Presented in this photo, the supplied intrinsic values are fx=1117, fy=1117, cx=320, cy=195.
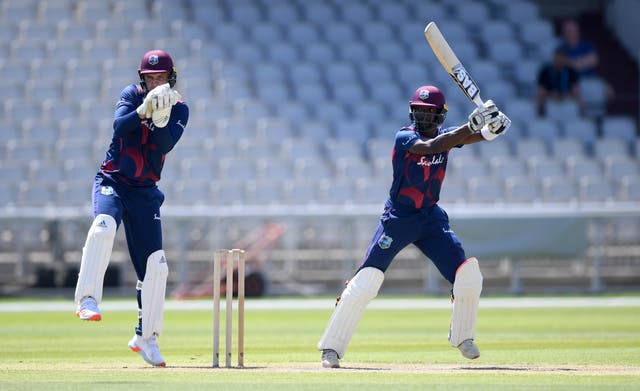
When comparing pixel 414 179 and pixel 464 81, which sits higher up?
pixel 464 81

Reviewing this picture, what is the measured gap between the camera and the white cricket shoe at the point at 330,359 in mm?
7539

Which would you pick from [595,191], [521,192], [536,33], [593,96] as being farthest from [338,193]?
[536,33]

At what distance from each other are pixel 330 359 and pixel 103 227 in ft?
5.76

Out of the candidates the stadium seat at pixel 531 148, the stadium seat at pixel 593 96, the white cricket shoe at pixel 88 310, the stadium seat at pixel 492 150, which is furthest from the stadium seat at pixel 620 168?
the white cricket shoe at pixel 88 310

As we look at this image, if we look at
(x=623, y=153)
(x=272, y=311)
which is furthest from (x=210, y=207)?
(x=623, y=153)

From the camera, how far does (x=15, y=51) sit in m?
20.5

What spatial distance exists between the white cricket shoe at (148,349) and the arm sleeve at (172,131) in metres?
1.29

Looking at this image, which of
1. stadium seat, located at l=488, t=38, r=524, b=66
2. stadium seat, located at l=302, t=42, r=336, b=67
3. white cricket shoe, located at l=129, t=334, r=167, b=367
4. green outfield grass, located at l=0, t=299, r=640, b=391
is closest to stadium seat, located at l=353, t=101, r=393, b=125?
stadium seat, located at l=302, t=42, r=336, b=67

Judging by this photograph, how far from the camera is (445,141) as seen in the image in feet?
24.1

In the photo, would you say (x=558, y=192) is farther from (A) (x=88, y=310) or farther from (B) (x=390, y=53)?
(A) (x=88, y=310)

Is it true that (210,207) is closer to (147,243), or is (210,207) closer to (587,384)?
(147,243)

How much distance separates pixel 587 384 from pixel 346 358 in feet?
8.04

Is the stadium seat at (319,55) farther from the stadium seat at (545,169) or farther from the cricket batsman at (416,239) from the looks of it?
the cricket batsman at (416,239)

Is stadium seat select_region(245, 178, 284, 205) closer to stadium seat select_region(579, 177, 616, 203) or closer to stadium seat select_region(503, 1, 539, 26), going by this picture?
stadium seat select_region(579, 177, 616, 203)
